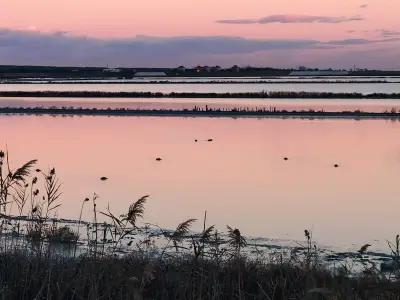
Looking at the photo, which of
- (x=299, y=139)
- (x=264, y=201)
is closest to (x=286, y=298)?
(x=264, y=201)

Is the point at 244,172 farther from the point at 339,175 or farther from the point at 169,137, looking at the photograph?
the point at 169,137

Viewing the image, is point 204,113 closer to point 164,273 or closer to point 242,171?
point 242,171

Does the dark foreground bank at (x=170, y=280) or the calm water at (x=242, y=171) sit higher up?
the dark foreground bank at (x=170, y=280)

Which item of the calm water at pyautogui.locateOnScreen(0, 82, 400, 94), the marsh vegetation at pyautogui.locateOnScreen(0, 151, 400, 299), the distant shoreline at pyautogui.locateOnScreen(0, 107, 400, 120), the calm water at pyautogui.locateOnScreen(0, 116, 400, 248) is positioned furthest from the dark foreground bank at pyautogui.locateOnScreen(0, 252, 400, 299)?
the calm water at pyautogui.locateOnScreen(0, 82, 400, 94)

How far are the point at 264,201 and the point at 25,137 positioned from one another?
12.6m

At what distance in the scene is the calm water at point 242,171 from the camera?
1058 centimetres

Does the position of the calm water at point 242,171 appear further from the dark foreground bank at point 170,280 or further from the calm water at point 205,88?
the calm water at point 205,88

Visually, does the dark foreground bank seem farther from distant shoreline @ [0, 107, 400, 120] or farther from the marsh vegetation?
distant shoreline @ [0, 107, 400, 120]

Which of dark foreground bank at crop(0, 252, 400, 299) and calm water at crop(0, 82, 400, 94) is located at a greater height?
dark foreground bank at crop(0, 252, 400, 299)

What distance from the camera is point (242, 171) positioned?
15227 mm

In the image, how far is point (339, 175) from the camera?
14.8 m

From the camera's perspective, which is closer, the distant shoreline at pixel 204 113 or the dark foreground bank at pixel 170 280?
the dark foreground bank at pixel 170 280

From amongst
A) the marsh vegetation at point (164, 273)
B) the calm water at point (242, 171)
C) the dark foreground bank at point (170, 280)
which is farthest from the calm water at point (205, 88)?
the dark foreground bank at point (170, 280)

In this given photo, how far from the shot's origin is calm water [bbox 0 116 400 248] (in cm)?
1058
